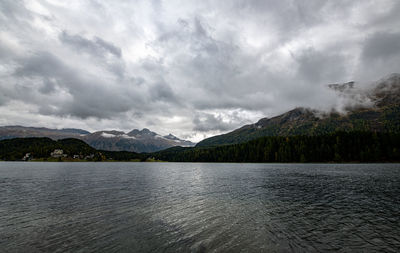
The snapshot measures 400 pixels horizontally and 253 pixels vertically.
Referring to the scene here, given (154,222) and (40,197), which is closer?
(154,222)

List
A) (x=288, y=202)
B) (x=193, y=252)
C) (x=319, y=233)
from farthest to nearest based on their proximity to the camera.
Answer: (x=288, y=202)
(x=319, y=233)
(x=193, y=252)

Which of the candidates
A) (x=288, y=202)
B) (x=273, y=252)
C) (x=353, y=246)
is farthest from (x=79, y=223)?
(x=288, y=202)

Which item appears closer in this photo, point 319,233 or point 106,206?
point 319,233

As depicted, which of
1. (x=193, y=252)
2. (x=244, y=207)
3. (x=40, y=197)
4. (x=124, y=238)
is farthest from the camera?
(x=40, y=197)

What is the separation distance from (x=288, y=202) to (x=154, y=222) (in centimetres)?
2483

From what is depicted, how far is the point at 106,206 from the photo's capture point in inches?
1331

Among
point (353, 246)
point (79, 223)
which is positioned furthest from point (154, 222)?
point (353, 246)

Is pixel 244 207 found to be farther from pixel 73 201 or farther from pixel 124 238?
pixel 73 201

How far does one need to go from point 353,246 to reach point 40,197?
51.3 m

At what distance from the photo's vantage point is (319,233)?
71.5ft

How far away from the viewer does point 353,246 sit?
1845cm

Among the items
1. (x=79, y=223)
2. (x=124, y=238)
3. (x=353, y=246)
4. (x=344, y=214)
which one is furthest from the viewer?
(x=344, y=214)

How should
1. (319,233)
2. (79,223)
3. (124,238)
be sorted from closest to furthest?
1. (124,238)
2. (319,233)
3. (79,223)

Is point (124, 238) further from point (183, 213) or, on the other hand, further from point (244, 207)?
point (244, 207)
